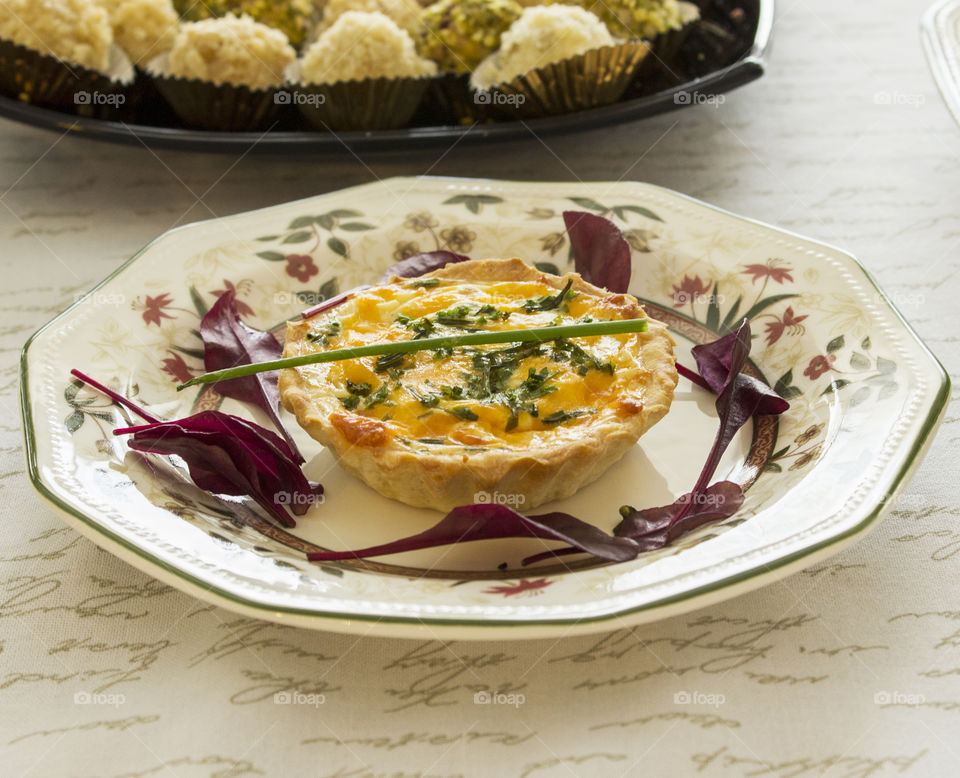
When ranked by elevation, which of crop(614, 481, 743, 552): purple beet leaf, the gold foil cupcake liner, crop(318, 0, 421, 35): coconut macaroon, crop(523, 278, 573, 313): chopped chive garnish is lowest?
crop(614, 481, 743, 552): purple beet leaf

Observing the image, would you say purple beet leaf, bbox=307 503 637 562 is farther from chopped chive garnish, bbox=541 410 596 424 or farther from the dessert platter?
the dessert platter

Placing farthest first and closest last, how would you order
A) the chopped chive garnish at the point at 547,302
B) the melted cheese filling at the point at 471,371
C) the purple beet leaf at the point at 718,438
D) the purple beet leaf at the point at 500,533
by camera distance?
1. the chopped chive garnish at the point at 547,302
2. the melted cheese filling at the point at 471,371
3. the purple beet leaf at the point at 718,438
4. the purple beet leaf at the point at 500,533

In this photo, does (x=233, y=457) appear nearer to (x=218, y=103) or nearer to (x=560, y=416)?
(x=560, y=416)

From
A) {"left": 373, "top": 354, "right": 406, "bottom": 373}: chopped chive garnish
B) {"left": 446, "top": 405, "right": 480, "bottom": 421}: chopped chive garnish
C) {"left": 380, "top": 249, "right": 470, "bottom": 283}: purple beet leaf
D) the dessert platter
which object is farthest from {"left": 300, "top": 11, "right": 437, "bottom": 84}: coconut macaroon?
{"left": 446, "top": 405, "right": 480, "bottom": 421}: chopped chive garnish

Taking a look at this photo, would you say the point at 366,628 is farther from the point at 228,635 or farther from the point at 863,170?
the point at 863,170

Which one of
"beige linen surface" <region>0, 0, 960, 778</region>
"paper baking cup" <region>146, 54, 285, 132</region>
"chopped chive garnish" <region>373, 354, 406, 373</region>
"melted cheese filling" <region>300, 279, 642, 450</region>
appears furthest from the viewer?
"paper baking cup" <region>146, 54, 285, 132</region>

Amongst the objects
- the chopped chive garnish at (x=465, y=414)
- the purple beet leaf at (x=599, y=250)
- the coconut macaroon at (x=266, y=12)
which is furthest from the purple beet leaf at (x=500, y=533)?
the coconut macaroon at (x=266, y=12)

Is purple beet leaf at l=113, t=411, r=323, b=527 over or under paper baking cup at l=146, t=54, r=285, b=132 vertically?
under

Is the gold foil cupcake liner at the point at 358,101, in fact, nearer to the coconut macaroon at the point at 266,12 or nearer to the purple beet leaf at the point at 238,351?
the coconut macaroon at the point at 266,12
